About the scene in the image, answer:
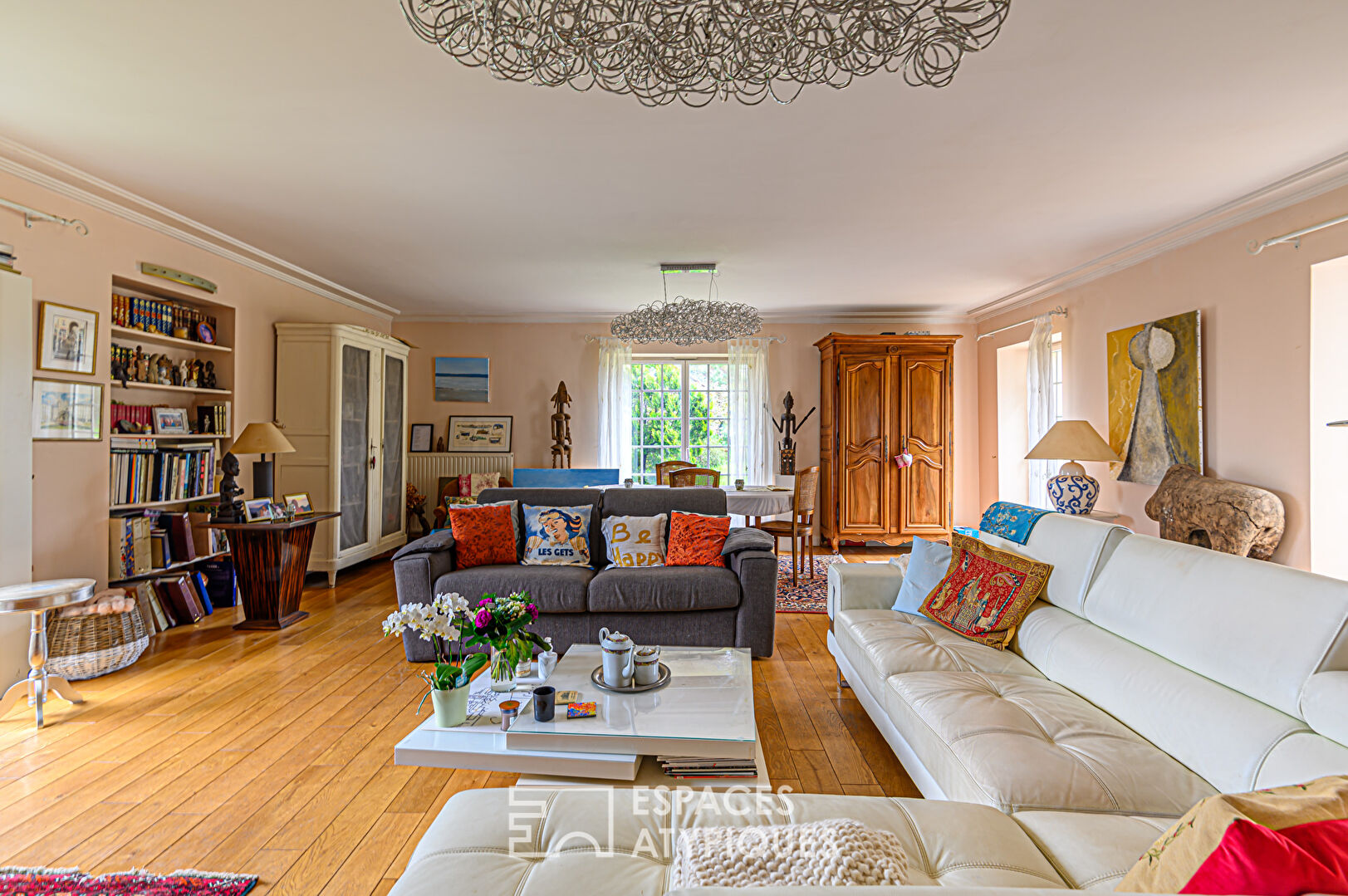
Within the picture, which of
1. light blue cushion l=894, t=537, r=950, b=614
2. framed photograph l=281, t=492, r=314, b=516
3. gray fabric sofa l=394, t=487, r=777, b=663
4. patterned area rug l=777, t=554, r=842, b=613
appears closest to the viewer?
light blue cushion l=894, t=537, r=950, b=614

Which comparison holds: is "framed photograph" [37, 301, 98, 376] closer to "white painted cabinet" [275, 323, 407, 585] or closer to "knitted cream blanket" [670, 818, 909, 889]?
"white painted cabinet" [275, 323, 407, 585]

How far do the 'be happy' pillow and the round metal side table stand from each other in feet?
8.17

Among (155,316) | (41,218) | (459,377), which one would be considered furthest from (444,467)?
(41,218)

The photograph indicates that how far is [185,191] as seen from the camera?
11.1 feet

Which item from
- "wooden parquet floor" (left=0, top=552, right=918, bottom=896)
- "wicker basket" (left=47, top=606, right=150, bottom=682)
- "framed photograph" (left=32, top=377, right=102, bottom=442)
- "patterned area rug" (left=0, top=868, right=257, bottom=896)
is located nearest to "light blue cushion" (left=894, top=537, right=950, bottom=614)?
"wooden parquet floor" (left=0, top=552, right=918, bottom=896)

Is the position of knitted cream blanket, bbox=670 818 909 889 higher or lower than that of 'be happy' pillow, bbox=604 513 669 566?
lower

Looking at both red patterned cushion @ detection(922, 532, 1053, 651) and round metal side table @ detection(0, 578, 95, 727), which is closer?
red patterned cushion @ detection(922, 532, 1053, 651)

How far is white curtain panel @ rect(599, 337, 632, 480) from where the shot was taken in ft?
22.9

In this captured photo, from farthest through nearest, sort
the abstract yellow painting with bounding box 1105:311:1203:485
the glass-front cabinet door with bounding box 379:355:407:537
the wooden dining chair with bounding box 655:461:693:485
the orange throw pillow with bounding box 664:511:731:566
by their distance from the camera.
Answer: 1. the wooden dining chair with bounding box 655:461:693:485
2. the glass-front cabinet door with bounding box 379:355:407:537
3. the abstract yellow painting with bounding box 1105:311:1203:485
4. the orange throw pillow with bounding box 664:511:731:566

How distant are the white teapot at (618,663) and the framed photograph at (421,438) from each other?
5.37m

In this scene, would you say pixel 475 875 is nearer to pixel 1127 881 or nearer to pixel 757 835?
pixel 757 835

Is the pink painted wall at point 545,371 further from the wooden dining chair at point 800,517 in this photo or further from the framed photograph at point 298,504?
the framed photograph at point 298,504

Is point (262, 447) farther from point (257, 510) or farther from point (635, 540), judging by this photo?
point (635, 540)

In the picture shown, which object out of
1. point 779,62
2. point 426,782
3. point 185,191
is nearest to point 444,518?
point 185,191
